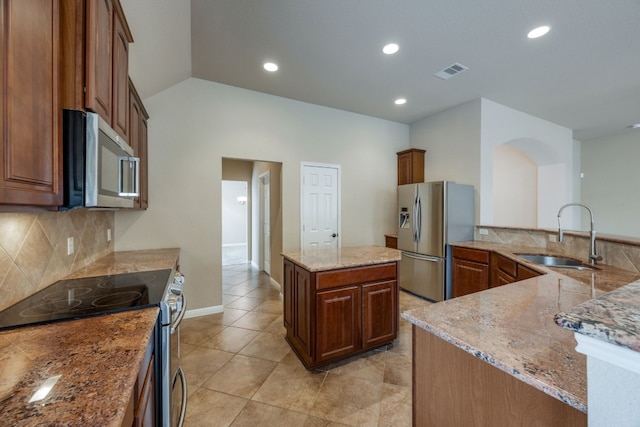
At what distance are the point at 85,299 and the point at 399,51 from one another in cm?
332

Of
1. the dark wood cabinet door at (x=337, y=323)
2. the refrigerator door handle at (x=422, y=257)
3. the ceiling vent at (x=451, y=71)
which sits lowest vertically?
the dark wood cabinet door at (x=337, y=323)

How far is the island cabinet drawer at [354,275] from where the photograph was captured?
6.89ft

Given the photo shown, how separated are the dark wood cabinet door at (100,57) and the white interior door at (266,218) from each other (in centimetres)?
335

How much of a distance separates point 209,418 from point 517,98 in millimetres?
5241

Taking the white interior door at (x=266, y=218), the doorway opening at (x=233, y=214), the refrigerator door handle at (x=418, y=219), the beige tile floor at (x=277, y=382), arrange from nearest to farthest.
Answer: the beige tile floor at (x=277, y=382), the refrigerator door handle at (x=418, y=219), the white interior door at (x=266, y=218), the doorway opening at (x=233, y=214)

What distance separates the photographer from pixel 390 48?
2705 millimetres

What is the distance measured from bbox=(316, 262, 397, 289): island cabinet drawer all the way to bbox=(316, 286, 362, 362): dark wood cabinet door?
61 mm

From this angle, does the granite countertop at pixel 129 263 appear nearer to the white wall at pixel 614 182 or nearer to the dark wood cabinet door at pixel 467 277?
the dark wood cabinet door at pixel 467 277

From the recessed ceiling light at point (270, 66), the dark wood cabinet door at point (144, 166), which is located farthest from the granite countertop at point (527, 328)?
the recessed ceiling light at point (270, 66)

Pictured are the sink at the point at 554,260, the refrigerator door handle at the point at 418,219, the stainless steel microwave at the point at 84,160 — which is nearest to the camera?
the stainless steel microwave at the point at 84,160

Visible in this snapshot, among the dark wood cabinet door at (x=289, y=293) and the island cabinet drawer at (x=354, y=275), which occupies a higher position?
the island cabinet drawer at (x=354, y=275)

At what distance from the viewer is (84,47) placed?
1.17 meters

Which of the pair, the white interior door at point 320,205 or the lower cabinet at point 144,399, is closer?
the lower cabinet at point 144,399

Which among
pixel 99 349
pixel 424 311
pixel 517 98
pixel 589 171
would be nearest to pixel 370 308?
pixel 424 311
